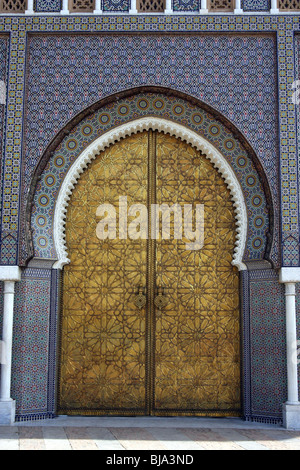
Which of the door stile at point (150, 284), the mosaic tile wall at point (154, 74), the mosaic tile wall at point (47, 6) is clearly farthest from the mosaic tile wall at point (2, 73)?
the door stile at point (150, 284)

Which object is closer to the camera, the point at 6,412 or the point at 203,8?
the point at 6,412

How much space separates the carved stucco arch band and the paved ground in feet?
4.81

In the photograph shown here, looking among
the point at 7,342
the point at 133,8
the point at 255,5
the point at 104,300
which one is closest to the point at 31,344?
the point at 7,342

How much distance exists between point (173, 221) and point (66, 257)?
111 centimetres

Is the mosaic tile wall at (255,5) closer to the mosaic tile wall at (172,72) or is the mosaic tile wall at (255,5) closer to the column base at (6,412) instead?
the mosaic tile wall at (172,72)

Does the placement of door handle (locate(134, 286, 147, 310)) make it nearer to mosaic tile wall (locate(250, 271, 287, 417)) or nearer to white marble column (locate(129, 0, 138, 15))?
mosaic tile wall (locate(250, 271, 287, 417))

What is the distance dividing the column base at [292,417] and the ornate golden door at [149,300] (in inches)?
21.7

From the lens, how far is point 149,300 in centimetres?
565

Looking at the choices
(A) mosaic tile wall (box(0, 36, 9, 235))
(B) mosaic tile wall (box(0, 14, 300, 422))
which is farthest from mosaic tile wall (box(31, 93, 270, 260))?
(A) mosaic tile wall (box(0, 36, 9, 235))

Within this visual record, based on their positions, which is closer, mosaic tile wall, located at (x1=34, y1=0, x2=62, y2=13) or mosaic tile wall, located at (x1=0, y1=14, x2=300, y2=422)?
mosaic tile wall, located at (x1=0, y1=14, x2=300, y2=422)

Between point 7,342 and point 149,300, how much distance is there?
4.54 feet

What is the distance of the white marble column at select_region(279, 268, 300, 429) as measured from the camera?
512cm

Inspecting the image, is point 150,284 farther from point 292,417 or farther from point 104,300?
point 292,417

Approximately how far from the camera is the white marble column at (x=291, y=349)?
5.12 metres
